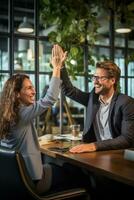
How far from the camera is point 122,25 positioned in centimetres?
425

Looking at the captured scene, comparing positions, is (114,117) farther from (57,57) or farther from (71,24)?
(71,24)

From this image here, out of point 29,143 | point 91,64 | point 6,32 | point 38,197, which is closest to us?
point 38,197

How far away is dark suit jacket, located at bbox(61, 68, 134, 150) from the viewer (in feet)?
8.16

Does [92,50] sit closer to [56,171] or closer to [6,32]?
[6,32]

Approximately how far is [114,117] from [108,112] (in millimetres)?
86

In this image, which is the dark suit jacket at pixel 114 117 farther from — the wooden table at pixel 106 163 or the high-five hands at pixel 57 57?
the high-five hands at pixel 57 57

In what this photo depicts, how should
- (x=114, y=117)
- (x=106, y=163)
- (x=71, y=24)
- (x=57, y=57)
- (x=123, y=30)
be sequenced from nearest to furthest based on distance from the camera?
(x=106, y=163) → (x=57, y=57) → (x=114, y=117) → (x=71, y=24) → (x=123, y=30)

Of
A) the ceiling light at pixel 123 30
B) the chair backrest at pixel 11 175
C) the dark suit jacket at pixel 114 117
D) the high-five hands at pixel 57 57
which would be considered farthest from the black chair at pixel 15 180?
the ceiling light at pixel 123 30

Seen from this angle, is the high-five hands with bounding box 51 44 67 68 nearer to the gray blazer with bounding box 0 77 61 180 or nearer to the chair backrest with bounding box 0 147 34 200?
the gray blazer with bounding box 0 77 61 180

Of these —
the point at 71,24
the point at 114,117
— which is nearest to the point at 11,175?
the point at 114,117

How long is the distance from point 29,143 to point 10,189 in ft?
1.15

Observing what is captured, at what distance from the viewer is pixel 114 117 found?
2.69 m

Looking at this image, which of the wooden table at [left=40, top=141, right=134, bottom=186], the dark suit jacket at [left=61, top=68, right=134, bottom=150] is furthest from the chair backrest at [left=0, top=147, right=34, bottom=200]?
the dark suit jacket at [left=61, top=68, right=134, bottom=150]

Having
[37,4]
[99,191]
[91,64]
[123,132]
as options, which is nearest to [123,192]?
[99,191]
